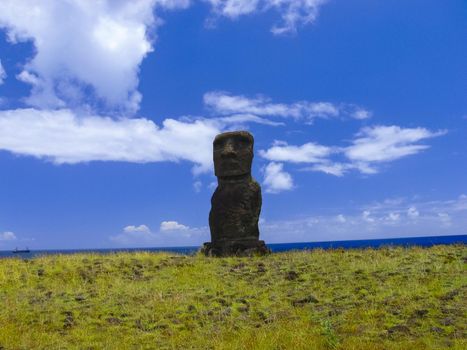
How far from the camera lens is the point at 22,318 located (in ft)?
38.9

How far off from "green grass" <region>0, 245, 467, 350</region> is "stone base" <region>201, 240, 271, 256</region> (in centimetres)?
297

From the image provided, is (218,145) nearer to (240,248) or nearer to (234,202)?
(234,202)

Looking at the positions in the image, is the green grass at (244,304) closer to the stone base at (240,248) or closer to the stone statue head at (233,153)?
the stone base at (240,248)

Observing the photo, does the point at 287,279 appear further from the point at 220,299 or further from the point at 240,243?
the point at 240,243

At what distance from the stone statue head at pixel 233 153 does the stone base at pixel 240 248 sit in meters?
3.00

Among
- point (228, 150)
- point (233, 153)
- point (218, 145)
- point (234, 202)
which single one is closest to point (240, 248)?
point (234, 202)

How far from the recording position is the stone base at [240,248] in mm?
21087

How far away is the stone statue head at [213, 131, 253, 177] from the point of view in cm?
2202

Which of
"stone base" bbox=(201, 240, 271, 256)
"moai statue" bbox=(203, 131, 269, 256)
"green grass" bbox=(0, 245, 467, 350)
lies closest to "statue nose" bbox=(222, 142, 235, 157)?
"moai statue" bbox=(203, 131, 269, 256)

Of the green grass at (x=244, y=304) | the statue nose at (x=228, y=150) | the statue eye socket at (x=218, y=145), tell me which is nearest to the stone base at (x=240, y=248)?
the green grass at (x=244, y=304)

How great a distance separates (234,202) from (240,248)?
77.9 inches

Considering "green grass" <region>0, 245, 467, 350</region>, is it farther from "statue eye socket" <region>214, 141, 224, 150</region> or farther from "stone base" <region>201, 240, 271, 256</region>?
"statue eye socket" <region>214, 141, 224, 150</region>

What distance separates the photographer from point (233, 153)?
2197 centimetres

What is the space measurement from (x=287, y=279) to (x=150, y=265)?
5897mm
